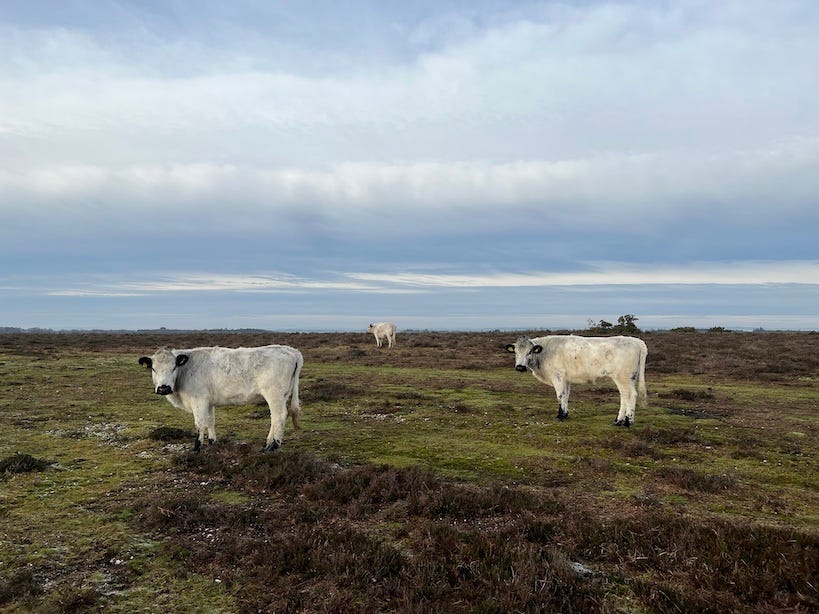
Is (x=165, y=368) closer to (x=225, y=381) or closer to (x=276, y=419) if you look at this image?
(x=225, y=381)

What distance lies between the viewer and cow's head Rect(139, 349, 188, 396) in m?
11.2

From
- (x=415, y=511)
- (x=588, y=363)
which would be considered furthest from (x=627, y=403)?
(x=415, y=511)

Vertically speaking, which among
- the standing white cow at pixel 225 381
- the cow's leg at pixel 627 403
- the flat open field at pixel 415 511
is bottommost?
the flat open field at pixel 415 511

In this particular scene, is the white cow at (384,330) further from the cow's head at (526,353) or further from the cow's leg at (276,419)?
the cow's leg at (276,419)

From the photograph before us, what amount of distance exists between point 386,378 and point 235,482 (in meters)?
16.0

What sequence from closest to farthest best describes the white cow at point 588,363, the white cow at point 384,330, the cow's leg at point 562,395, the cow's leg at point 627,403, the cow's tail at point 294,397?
the cow's tail at point 294,397
the cow's leg at point 627,403
the white cow at point 588,363
the cow's leg at point 562,395
the white cow at point 384,330

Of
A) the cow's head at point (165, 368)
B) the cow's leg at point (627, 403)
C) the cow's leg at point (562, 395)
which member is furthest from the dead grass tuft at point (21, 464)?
the cow's leg at point (627, 403)

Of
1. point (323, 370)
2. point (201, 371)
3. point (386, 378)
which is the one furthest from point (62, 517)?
point (323, 370)

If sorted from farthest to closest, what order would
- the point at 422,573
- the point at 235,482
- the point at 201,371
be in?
the point at 201,371 < the point at 235,482 < the point at 422,573

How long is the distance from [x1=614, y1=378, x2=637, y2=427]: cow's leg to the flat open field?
0.41 meters

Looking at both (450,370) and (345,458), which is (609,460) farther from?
(450,370)

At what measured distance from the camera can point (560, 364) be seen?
1516cm

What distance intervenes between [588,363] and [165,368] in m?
11.9

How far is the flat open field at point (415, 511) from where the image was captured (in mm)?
5164
